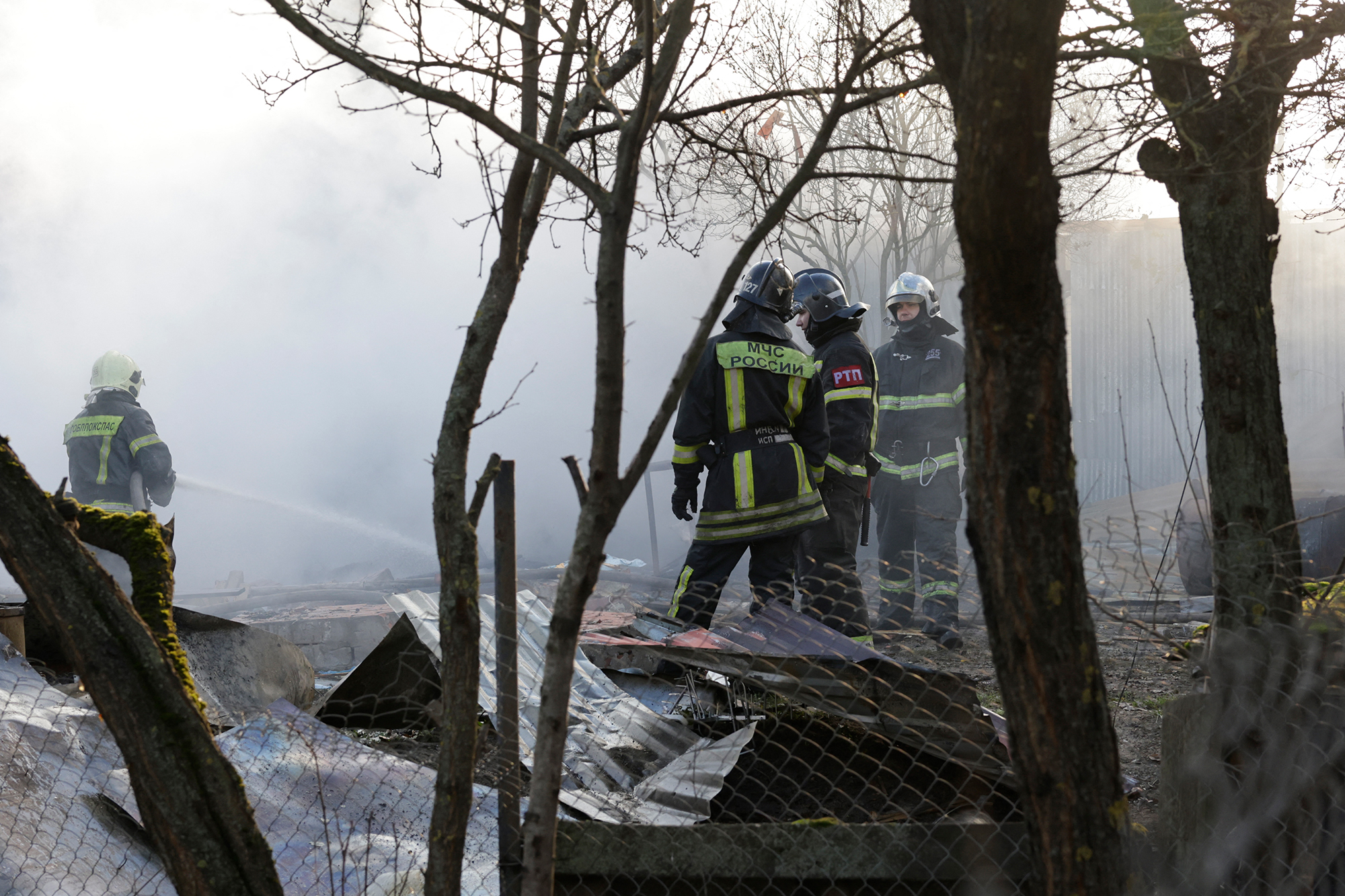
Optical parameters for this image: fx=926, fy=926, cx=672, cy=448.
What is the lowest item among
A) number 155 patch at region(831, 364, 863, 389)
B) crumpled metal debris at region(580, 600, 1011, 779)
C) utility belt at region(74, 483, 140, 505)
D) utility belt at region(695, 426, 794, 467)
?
crumpled metal debris at region(580, 600, 1011, 779)

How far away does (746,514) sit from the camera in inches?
182

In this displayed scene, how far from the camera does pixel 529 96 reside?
215 cm

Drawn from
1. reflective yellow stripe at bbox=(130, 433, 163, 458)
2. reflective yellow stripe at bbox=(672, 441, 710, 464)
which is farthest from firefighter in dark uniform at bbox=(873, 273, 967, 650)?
reflective yellow stripe at bbox=(130, 433, 163, 458)

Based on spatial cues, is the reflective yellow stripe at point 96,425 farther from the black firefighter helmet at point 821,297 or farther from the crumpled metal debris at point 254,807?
the black firefighter helmet at point 821,297

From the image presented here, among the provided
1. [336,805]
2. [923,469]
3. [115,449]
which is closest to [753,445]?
[923,469]

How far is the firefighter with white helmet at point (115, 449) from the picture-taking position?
259 inches

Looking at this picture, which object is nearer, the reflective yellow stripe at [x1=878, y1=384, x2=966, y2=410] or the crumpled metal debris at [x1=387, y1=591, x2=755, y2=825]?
the crumpled metal debris at [x1=387, y1=591, x2=755, y2=825]

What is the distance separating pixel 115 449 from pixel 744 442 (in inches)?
186

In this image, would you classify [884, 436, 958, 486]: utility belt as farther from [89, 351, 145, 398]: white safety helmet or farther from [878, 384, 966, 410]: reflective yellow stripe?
[89, 351, 145, 398]: white safety helmet

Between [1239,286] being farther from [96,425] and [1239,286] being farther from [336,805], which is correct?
[96,425]

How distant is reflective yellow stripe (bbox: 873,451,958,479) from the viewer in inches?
258

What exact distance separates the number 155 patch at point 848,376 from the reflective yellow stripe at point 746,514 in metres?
1.07

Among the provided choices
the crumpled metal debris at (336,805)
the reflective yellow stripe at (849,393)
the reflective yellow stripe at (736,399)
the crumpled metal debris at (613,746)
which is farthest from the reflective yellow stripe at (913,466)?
the crumpled metal debris at (336,805)

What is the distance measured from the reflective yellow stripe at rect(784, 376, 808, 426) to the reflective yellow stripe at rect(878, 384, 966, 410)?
6.24ft
